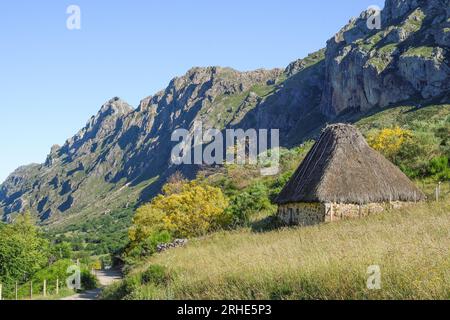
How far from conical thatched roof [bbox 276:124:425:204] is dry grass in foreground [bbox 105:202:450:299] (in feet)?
14.6

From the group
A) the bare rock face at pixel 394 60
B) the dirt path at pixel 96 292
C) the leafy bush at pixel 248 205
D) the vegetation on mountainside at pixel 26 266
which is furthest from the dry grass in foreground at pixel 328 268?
the bare rock face at pixel 394 60

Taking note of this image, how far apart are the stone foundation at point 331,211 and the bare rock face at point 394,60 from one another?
320 ft

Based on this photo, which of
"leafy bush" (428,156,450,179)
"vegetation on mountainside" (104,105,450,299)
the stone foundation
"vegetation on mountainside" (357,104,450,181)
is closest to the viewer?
"vegetation on mountainside" (104,105,450,299)

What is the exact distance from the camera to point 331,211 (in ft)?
68.6

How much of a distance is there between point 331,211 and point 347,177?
5.62ft

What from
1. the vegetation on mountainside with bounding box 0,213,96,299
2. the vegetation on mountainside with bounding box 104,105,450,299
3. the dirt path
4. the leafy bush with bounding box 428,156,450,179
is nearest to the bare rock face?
the vegetation on mountainside with bounding box 0,213,96,299

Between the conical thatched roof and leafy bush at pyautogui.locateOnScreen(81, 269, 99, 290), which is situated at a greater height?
the conical thatched roof

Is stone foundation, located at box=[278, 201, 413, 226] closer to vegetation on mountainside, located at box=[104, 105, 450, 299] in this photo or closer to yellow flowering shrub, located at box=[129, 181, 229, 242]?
vegetation on mountainside, located at box=[104, 105, 450, 299]

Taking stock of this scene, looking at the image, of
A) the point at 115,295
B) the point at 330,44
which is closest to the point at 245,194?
the point at 115,295

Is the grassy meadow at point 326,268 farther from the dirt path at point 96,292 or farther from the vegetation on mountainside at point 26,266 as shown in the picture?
the vegetation on mountainside at point 26,266

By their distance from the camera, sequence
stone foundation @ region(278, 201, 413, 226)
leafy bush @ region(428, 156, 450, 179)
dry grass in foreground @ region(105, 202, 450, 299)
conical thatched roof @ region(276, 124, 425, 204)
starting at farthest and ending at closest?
leafy bush @ region(428, 156, 450, 179) < conical thatched roof @ region(276, 124, 425, 204) < stone foundation @ region(278, 201, 413, 226) < dry grass in foreground @ region(105, 202, 450, 299)

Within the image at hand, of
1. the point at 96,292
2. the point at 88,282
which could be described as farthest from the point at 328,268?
the point at 88,282

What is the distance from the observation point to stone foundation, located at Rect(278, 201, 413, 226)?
20938mm

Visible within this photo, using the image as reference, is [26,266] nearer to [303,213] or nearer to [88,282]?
[88,282]
